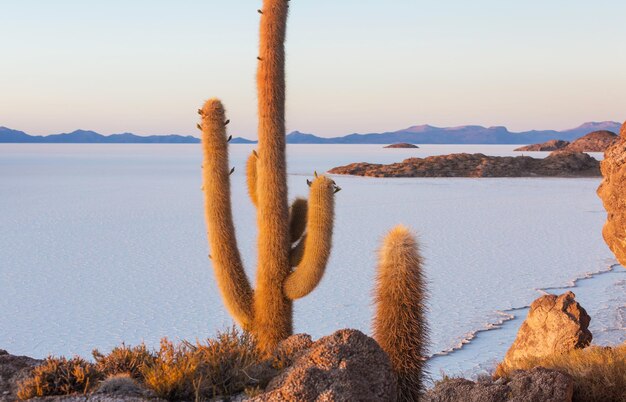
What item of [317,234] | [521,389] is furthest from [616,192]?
[521,389]

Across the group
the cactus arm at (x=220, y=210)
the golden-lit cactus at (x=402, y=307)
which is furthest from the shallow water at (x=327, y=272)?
the golden-lit cactus at (x=402, y=307)

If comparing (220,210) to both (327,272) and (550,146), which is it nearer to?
(327,272)

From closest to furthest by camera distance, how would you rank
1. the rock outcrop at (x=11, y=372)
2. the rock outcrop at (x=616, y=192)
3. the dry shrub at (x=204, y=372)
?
the dry shrub at (x=204, y=372) → the rock outcrop at (x=11, y=372) → the rock outcrop at (x=616, y=192)

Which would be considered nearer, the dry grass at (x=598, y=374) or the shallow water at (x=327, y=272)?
the dry grass at (x=598, y=374)

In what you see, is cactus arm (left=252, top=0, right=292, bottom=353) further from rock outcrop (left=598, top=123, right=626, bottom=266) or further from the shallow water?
rock outcrop (left=598, top=123, right=626, bottom=266)

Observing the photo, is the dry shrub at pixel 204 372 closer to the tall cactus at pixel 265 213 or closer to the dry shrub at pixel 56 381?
the dry shrub at pixel 56 381

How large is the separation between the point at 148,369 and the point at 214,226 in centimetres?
240

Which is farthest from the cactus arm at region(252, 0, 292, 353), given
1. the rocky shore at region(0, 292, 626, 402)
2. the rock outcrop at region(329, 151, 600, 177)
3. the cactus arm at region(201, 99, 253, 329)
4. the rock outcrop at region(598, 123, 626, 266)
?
the rock outcrop at region(329, 151, 600, 177)

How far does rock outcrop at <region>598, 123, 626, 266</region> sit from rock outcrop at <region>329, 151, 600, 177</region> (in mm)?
34186

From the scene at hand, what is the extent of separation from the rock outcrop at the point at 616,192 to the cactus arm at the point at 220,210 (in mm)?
4298

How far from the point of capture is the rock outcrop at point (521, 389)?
17.5 ft

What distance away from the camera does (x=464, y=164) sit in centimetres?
4516

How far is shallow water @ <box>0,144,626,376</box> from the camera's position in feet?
36.0

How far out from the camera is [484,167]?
145 ft
